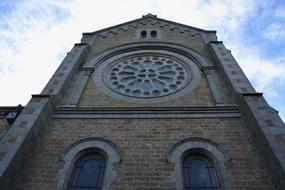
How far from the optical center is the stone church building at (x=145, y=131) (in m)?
6.98

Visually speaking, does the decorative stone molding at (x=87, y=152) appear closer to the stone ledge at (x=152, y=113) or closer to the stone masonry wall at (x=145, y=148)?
the stone masonry wall at (x=145, y=148)

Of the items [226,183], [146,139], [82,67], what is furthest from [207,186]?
[82,67]

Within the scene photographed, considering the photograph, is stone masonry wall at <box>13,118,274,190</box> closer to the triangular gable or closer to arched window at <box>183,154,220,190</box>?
arched window at <box>183,154,220,190</box>

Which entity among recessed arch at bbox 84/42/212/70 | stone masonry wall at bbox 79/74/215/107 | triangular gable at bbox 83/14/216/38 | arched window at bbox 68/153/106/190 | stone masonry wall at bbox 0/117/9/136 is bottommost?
arched window at bbox 68/153/106/190

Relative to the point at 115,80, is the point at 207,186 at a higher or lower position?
lower

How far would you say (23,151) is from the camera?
7262 millimetres

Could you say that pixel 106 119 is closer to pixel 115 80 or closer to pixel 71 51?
pixel 115 80

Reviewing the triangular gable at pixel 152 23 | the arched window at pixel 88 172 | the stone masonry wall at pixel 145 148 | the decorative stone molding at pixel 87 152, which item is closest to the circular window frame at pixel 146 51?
the stone masonry wall at pixel 145 148

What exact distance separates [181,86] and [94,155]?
489cm

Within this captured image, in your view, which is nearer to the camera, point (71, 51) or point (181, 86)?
point (181, 86)

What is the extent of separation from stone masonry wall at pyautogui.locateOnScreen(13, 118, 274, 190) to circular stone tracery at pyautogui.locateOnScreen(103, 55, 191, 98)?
2371 millimetres

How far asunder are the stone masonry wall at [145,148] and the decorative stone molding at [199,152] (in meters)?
0.14

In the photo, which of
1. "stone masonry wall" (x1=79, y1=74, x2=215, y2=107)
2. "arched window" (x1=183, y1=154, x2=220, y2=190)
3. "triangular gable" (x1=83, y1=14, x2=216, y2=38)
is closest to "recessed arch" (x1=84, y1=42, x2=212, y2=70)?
"stone masonry wall" (x1=79, y1=74, x2=215, y2=107)

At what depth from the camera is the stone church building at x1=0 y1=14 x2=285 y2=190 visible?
698cm
